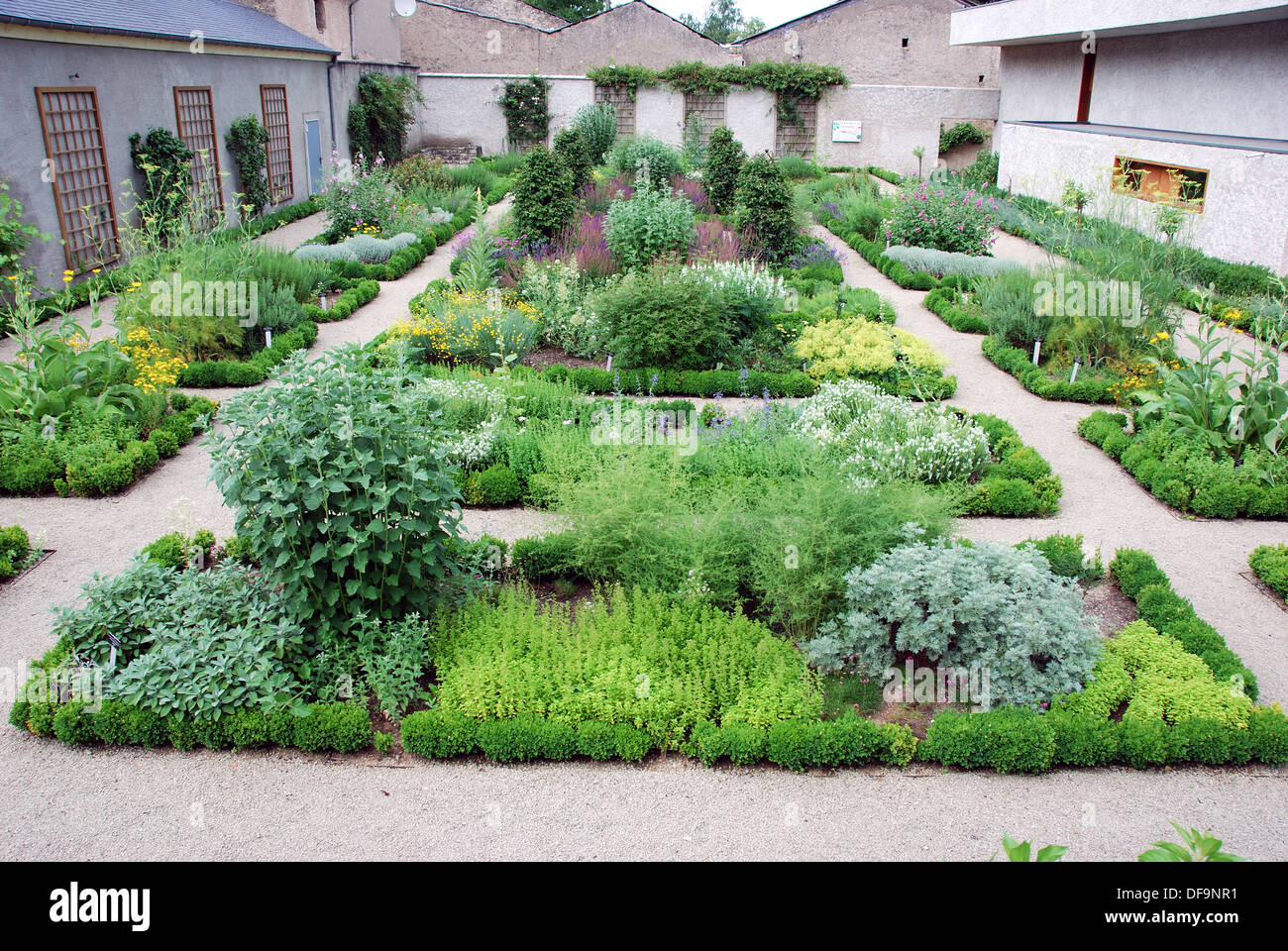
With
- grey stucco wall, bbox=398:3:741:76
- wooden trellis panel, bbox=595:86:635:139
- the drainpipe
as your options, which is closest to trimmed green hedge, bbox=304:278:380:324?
wooden trellis panel, bbox=595:86:635:139

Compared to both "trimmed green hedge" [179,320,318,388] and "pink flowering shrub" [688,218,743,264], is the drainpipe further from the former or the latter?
"trimmed green hedge" [179,320,318,388]

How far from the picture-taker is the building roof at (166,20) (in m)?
11.3

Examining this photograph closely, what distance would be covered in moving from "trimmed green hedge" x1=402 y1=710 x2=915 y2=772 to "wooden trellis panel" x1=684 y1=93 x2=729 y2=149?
2549cm

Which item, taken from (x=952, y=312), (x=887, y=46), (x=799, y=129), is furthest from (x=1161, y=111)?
(x=887, y=46)

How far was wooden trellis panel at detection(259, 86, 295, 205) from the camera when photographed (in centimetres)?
1877

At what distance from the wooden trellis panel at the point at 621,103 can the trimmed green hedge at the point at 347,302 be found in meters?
17.1

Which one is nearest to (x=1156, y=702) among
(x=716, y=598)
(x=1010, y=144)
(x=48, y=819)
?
(x=716, y=598)

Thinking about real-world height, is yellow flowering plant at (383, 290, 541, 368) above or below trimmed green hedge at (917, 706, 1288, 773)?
above

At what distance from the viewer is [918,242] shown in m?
14.8

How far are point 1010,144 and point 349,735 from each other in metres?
23.1

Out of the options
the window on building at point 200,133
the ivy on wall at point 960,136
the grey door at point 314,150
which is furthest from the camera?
the ivy on wall at point 960,136

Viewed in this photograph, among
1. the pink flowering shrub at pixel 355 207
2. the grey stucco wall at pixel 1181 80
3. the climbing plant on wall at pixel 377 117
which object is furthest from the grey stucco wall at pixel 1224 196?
the climbing plant on wall at pixel 377 117

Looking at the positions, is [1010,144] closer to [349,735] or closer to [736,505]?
[736,505]

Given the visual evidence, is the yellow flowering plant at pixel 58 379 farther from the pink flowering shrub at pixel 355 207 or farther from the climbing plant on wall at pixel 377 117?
the climbing plant on wall at pixel 377 117
